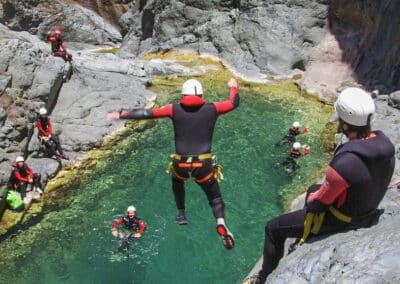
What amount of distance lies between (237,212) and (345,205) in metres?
9.31

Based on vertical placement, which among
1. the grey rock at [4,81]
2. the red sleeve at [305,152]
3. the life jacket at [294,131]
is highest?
the grey rock at [4,81]

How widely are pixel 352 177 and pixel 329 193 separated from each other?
1.07 ft

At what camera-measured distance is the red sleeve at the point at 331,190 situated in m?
5.05

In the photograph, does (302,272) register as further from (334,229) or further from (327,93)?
(327,93)

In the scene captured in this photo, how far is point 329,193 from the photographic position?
522 cm

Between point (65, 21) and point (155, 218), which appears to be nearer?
point (155, 218)

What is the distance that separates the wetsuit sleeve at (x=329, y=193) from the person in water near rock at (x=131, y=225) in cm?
827

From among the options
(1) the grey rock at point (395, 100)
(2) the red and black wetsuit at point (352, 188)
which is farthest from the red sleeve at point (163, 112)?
(1) the grey rock at point (395, 100)

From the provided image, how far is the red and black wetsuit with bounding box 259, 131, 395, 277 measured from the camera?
197 inches

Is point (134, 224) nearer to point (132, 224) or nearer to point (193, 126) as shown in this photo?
point (132, 224)

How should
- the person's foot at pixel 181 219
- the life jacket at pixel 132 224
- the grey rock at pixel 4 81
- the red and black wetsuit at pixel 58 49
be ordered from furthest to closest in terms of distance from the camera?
the red and black wetsuit at pixel 58 49 → the grey rock at pixel 4 81 → the life jacket at pixel 132 224 → the person's foot at pixel 181 219

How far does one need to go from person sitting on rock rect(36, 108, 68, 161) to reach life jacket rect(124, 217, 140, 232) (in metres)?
4.89

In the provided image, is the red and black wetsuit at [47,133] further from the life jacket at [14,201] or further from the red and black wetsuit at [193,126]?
the red and black wetsuit at [193,126]

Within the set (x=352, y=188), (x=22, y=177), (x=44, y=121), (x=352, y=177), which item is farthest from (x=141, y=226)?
(x=352, y=177)
